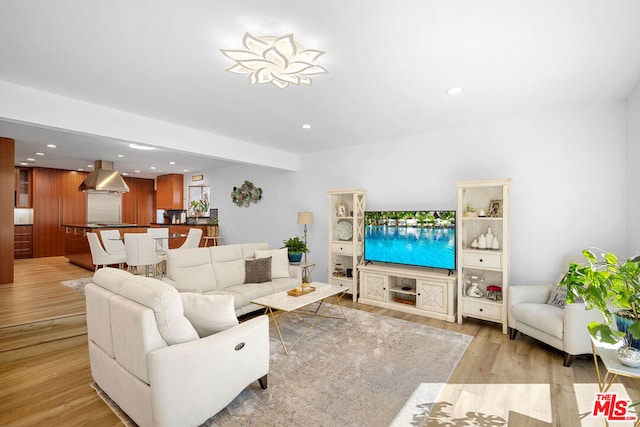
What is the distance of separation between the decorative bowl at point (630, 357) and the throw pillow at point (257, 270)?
3568 mm

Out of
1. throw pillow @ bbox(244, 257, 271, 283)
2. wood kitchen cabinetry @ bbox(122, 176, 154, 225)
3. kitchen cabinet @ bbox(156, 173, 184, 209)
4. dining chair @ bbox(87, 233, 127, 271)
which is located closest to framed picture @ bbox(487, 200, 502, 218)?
throw pillow @ bbox(244, 257, 271, 283)

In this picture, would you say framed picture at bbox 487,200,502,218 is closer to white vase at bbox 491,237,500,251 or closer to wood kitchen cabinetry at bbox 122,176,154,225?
white vase at bbox 491,237,500,251

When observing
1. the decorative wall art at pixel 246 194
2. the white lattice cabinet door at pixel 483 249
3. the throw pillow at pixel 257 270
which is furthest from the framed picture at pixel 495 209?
the decorative wall art at pixel 246 194

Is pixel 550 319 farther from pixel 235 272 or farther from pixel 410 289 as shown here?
pixel 235 272

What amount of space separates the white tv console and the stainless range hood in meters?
5.83

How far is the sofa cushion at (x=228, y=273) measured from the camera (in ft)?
13.2

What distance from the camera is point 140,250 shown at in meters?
5.16

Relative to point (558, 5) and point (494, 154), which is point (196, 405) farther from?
point (494, 154)

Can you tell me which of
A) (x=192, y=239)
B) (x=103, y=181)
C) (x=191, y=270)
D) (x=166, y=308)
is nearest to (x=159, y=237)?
(x=192, y=239)

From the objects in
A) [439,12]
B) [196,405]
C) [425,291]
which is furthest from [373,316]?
[439,12]

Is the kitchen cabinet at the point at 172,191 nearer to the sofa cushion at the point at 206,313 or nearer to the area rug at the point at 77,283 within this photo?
the area rug at the point at 77,283

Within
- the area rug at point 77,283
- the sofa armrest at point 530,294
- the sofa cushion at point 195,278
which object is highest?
the sofa cushion at point 195,278

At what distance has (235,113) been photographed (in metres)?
3.65

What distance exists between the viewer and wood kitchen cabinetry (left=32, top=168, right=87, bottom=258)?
8086 millimetres
